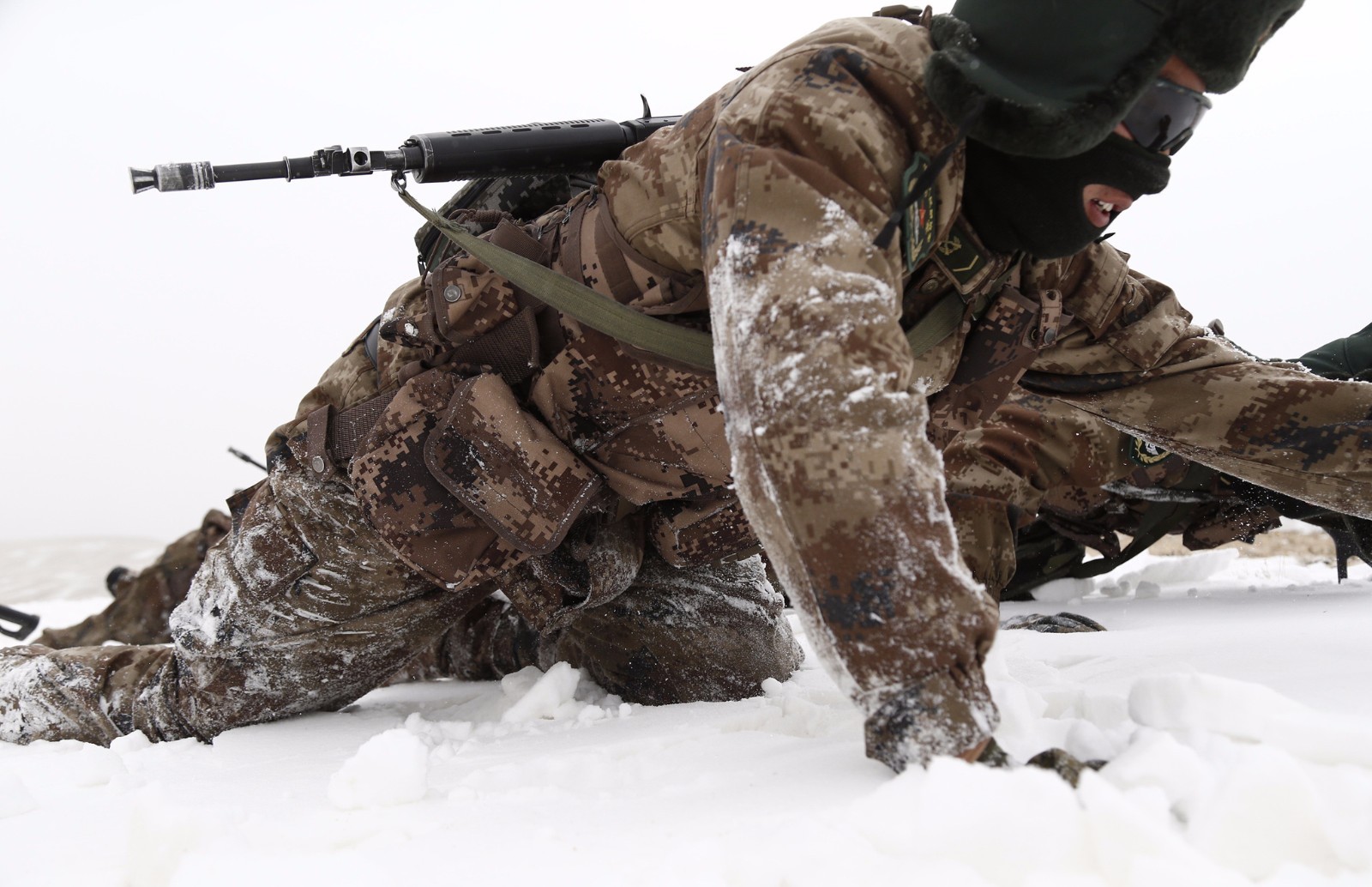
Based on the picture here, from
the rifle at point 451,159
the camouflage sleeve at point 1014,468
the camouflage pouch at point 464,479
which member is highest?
the rifle at point 451,159

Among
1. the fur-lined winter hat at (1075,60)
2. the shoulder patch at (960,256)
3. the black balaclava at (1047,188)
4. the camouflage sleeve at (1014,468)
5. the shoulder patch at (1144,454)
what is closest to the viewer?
the fur-lined winter hat at (1075,60)

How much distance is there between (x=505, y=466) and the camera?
1.89 metres

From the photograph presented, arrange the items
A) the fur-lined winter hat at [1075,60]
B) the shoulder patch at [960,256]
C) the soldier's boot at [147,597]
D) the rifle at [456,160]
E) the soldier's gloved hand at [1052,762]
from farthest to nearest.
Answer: the soldier's boot at [147,597] → the rifle at [456,160] → the shoulder patch at [960,256] → the fur-lined winter hat at [1075,60] → the soldier's gloved hand at [1052,762]

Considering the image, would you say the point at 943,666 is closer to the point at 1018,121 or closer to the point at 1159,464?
the point at 1018,121

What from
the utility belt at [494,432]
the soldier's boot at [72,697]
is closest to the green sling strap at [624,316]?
the utility belt at [494,432]

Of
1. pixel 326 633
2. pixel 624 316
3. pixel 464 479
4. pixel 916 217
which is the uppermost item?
pixel 916 217

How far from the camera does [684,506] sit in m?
2.22

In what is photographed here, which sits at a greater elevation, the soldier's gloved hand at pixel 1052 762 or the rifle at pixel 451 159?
the rifle at pixel 451 159

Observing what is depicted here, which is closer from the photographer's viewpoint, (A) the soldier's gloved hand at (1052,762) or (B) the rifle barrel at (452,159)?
(A) the soldier's gloved hand at (1052,762)

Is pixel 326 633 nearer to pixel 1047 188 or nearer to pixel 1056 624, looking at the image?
pixel 1047 188

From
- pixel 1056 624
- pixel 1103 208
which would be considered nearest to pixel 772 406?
pixel 1103 208

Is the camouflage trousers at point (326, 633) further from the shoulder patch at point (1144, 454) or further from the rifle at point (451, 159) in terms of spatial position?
the shoulder patch at point (1144, 454)

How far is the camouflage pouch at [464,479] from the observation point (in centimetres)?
188

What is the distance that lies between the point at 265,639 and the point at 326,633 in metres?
0.13
